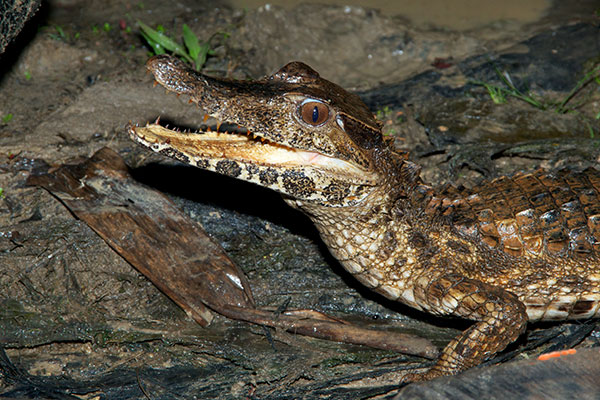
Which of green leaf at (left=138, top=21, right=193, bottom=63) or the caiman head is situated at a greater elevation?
the caiman head

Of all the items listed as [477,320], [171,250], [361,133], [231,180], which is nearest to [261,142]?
[361,133]

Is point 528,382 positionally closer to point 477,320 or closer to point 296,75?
point 477,320

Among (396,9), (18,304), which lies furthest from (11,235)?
(396,9)

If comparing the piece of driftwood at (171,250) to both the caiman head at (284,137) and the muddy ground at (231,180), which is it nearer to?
the muddy ground at (231,180)

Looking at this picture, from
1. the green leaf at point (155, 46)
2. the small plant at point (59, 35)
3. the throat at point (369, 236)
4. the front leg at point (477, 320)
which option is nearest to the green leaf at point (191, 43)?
the green leaf at point (155, 46)

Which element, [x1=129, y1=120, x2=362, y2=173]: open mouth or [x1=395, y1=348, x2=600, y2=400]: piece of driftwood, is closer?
[x1=395, y1=348, x2=600, y2=400]: piece of driftwood

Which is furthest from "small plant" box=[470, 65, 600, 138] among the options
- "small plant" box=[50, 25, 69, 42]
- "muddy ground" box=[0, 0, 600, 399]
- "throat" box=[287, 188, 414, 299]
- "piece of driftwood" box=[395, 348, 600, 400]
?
"small plant" box=[50, 25, 69, 42]

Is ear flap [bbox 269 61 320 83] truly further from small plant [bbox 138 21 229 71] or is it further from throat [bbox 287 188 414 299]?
small plant [bbox 138 21 229 71]
